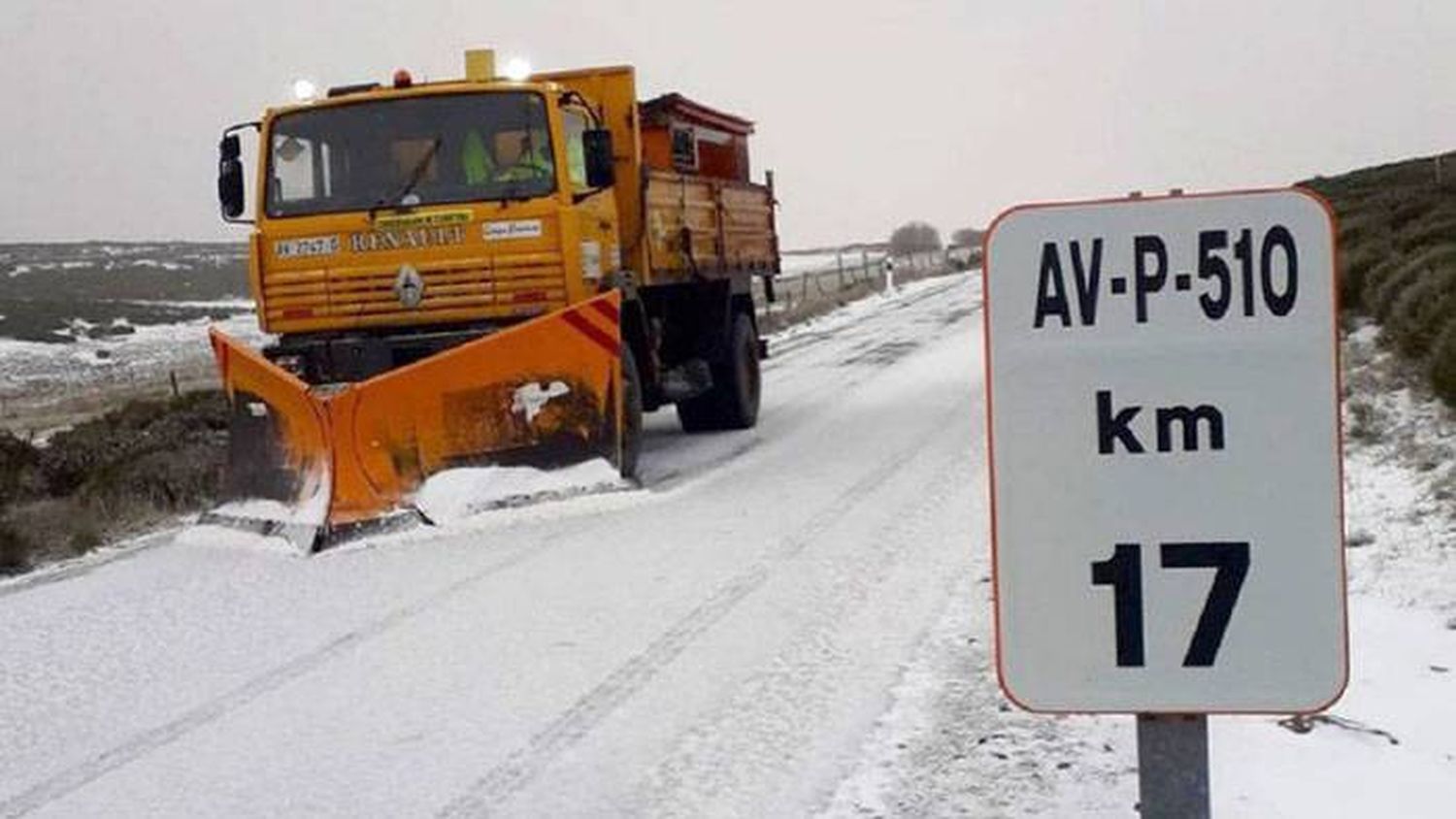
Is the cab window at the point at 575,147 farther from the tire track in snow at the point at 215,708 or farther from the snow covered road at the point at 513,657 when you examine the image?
the tire track in snow at the point at 215,708

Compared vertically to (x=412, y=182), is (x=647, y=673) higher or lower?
lower

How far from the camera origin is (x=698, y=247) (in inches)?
504

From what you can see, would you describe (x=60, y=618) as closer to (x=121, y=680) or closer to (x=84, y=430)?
(x=121, y=680)

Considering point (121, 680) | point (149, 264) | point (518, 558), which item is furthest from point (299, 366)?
point (149, 264)

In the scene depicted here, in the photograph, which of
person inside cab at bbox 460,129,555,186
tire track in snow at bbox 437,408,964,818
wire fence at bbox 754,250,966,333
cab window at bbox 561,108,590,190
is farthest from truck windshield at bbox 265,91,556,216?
wire fence at bbox 754,250,966,333

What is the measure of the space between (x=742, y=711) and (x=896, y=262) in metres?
51.4

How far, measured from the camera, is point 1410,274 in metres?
14.0

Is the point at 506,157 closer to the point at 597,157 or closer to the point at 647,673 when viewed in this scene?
the point at 597,157

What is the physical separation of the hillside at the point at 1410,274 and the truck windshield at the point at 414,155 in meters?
5.38

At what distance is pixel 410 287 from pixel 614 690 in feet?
16.0

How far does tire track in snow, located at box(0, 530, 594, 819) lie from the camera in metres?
4.57

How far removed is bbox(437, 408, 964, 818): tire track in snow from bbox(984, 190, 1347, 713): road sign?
249cm

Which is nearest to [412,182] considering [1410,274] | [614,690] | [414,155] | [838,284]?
[414,155]

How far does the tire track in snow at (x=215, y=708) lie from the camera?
180 inches
